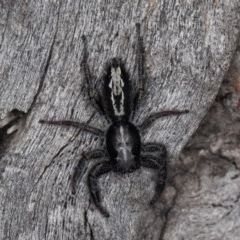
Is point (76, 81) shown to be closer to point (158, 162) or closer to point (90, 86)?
point (90, 86)

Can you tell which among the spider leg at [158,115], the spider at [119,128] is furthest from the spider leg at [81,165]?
the spider leg at [158,115]

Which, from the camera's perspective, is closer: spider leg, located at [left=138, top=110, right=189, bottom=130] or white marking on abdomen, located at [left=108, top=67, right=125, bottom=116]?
white marking on abdomen, located at [left=108, top=67, right=125, bottom=116]

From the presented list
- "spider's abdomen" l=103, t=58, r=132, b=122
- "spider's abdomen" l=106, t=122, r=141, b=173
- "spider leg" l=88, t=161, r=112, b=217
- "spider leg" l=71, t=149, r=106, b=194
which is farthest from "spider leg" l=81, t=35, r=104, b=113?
"spider leg" l=88, t=161, r=112, b=217

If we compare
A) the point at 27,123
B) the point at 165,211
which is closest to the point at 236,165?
the point at 165,211

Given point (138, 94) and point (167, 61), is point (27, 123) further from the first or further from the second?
point (167, 61)

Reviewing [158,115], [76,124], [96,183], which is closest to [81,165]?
[96,183]

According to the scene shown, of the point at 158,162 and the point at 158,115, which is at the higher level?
the point at 158,115

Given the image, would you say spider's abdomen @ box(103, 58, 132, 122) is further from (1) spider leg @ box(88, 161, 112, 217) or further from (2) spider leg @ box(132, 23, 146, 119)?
(1) spider leg @ box(88, 161, 112, 217)
